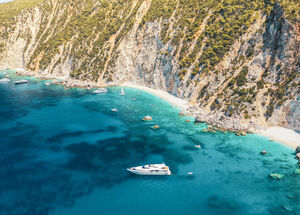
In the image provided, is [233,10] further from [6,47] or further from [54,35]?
[6,47]

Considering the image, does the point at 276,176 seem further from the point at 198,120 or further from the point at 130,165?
the point at 198,120

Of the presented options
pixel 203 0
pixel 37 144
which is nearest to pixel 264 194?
pixel 37 144

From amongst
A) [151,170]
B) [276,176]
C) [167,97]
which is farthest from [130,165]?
[167,97]

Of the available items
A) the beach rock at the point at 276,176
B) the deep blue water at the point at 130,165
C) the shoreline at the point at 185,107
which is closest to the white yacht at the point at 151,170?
the deep blue water at the point at 130,165

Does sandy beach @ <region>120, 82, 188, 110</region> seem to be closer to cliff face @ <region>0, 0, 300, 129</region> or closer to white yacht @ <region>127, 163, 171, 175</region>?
cliff face @ <region>0, 0, 300, 129</region>

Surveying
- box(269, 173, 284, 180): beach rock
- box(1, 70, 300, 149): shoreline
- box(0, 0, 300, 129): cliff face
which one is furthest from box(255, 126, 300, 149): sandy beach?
box(269, 173, 284, 180): beach rock

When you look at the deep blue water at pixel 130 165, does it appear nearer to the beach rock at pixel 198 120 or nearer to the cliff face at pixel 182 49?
the beach rock at pixel 198 120
